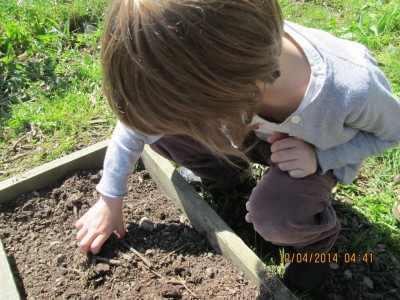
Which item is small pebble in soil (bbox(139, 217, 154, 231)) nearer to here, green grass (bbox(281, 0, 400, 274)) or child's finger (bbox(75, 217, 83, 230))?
child's finger (bbox(75, 217, 83, 230))

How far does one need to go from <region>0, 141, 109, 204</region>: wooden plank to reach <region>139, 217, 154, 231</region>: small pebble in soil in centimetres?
43

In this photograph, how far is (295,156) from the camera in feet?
5.44

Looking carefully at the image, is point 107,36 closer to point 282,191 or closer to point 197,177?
point 282,191

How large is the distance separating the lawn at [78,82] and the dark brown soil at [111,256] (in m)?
0.48

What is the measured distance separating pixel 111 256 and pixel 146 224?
21 centimetres

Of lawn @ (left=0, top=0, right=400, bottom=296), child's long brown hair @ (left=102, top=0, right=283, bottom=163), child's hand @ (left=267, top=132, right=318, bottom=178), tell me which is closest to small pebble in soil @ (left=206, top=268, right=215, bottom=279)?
child's hand @ (left=267, top=132, right=318, bottom=178)

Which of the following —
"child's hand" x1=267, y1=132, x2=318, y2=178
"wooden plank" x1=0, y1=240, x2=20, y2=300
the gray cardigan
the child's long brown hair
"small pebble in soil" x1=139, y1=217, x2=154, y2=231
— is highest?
the child's long brown hair

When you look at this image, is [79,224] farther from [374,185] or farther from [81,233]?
[374,185]

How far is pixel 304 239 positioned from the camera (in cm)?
171

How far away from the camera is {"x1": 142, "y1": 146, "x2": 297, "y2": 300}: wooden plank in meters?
1.69

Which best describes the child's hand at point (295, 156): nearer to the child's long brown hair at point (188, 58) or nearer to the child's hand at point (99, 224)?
the child's long brown hair at point (188, 58)

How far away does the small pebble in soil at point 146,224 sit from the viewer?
204 centimetres

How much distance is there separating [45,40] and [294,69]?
243 centimetres
